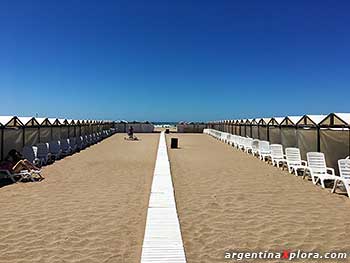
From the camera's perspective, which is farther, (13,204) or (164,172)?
(164,172)

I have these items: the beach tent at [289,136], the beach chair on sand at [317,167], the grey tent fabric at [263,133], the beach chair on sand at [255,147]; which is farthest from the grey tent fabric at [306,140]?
the grey tent fabric at [263,133]

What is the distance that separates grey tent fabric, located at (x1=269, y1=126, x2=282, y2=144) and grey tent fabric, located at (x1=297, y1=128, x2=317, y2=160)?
2.96m

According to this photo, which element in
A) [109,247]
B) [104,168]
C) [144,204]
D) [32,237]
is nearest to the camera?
[109,247]

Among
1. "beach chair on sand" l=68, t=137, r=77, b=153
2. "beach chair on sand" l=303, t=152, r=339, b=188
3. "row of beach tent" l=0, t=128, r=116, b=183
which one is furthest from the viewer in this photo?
"beach chair on sand" l=68, t=137, r=77, b=153

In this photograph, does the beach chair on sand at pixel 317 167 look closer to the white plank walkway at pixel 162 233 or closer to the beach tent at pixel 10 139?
the white plank walkway at pixel 162 233

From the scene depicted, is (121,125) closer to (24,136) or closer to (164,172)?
(24,136)

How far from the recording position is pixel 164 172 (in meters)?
12.6

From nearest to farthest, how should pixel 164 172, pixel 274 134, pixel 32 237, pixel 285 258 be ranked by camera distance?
pixel 285 258, pixel 32 237, pixel 164 172, pixel 274 134

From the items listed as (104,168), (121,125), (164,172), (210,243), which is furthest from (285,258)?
(121,125)

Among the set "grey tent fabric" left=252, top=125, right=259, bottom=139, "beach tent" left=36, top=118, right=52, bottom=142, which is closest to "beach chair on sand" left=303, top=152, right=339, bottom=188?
"grey tent fabric" left=252, top=125, right=259, bottom=139

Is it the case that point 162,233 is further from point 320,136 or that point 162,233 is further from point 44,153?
point 44,153

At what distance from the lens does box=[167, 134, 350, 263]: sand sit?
5293 mm

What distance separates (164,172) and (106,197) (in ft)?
13.2

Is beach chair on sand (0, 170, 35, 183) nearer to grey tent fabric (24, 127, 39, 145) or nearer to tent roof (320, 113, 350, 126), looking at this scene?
grey tent fabric (24, 127, 39, 145)
